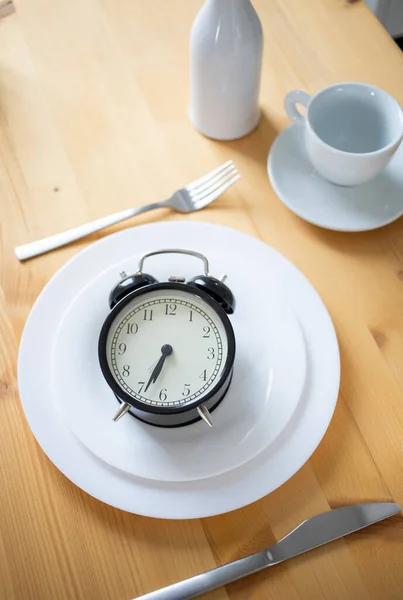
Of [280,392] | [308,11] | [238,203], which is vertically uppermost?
[308,11]

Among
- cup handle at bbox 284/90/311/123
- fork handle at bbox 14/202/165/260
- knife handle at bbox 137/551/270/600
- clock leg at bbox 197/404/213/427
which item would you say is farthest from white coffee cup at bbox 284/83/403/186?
knife handle at bbox 137/551/270/600

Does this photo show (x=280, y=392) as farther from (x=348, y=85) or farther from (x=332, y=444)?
(x=348, y=85)

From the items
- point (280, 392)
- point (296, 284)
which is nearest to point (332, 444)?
point (280, 392)

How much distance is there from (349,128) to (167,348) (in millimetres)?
419

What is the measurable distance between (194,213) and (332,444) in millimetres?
335

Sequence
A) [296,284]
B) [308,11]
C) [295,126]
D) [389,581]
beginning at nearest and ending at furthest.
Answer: [389,581] < [296,284] < [295,126] < [308,11]

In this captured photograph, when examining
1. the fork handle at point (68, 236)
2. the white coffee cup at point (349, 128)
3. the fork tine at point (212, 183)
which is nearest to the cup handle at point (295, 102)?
the white coffee cup at point (349, 128)

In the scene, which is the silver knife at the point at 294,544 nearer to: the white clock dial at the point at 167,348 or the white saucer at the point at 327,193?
the white clock dial at the point at 167,348

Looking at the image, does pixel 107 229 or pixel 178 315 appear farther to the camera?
pixel 107 229

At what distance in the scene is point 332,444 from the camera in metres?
0.66

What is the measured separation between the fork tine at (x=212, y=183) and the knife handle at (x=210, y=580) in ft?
1.45

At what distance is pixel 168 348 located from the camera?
23.5 inches

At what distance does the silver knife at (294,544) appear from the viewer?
58cm

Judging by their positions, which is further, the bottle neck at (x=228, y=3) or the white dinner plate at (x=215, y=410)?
the bottle neck at (x=228, y=3)
